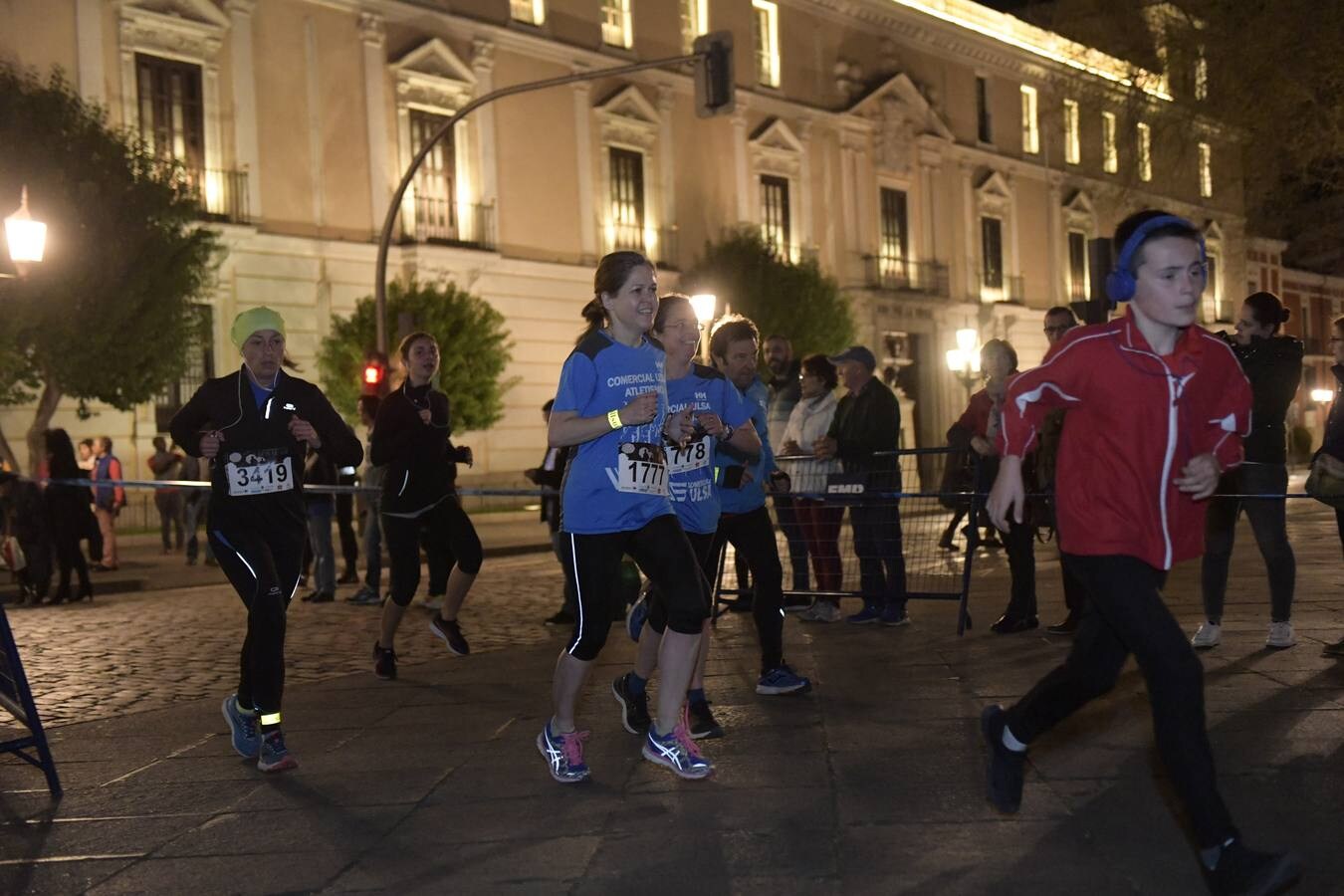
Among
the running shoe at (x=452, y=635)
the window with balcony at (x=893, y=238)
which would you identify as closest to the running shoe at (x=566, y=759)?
the running shoe at (x=452, y=635)

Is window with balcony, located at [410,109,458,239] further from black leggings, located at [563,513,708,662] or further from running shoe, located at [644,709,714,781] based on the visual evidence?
running shoe, located at [644,709,714,781]

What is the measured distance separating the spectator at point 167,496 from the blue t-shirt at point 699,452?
659 inches

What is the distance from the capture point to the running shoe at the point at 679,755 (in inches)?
221

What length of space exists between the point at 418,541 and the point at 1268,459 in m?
4.57

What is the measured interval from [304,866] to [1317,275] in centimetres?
7257

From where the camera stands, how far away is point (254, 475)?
6.54 metres

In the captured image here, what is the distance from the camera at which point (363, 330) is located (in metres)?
28.6

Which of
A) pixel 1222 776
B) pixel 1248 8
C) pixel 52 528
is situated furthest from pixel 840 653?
pixel 1248 8

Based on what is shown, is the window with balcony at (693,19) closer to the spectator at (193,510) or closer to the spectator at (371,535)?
the spectator at (193,510)

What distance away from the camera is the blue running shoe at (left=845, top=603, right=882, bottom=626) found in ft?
33.8

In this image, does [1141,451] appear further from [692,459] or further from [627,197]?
[627,197]

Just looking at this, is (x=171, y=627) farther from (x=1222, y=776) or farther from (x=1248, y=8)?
(x=1248, y=8)

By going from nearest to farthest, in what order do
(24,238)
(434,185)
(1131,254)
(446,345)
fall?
1. (1131,254)
2. (24,238)
3. (446,345)
4. (434,185)

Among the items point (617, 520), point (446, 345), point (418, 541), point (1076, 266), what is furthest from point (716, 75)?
point (1076, 266)
